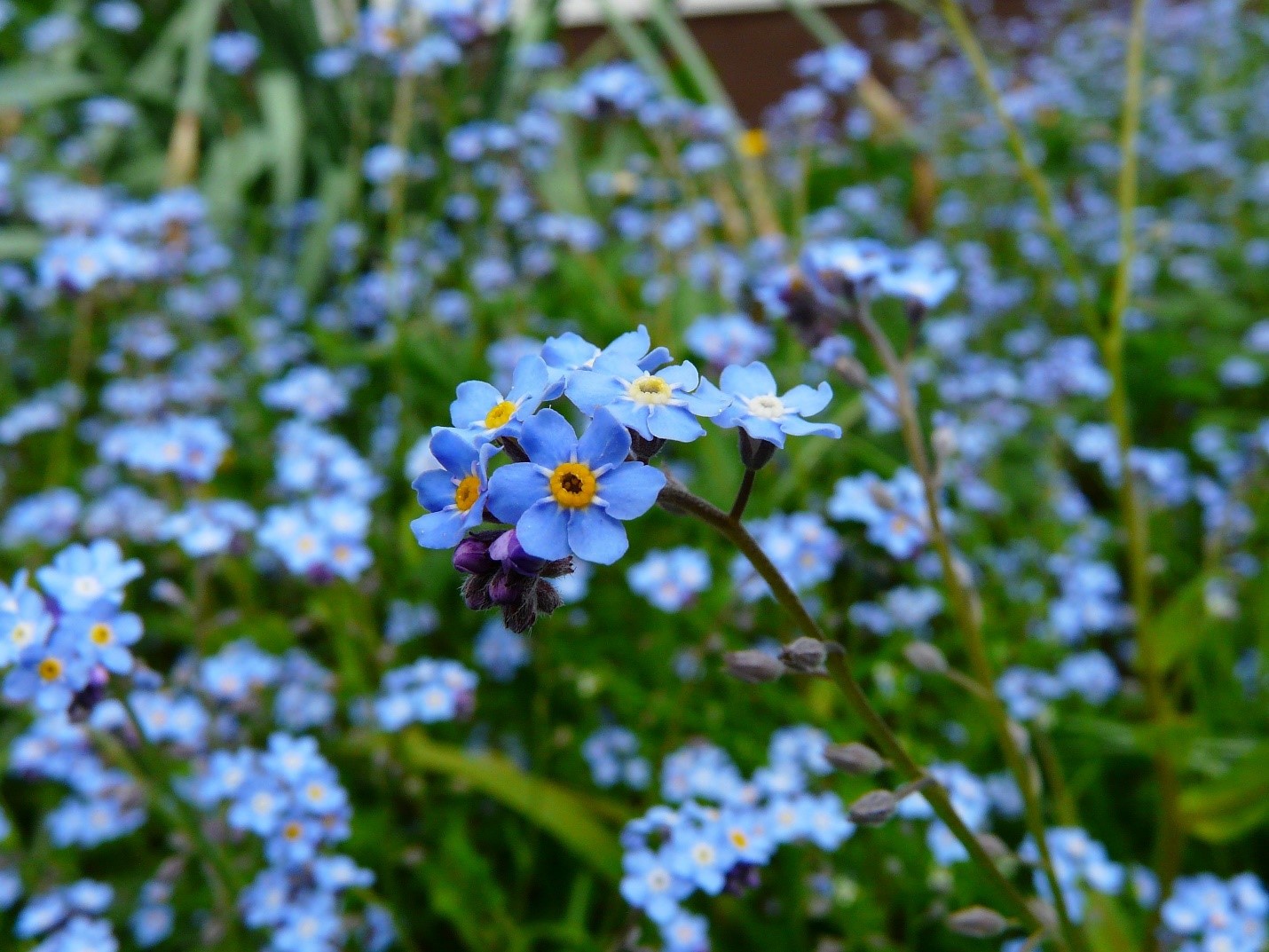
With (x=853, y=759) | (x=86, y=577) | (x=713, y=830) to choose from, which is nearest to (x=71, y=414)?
(x=86, y=577)

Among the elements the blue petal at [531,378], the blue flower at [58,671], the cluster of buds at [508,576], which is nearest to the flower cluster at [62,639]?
the blue flower at [58,671]

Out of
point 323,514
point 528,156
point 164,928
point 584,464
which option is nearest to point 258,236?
point 528,156

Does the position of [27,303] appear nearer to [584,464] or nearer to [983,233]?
[584,464]

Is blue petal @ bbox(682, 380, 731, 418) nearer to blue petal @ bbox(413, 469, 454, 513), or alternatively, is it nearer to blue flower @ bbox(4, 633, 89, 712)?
blue petal @ bbox(413, 469, 454, 513)

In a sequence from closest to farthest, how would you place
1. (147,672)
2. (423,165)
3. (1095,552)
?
1. (147,672)
2. (1095,552)
3. (423,165)

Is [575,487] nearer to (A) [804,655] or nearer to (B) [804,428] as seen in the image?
(B) [804,428]
